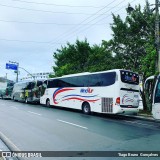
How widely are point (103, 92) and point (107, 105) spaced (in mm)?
1016

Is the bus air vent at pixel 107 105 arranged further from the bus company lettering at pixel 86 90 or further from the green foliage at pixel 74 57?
the green foliage at pixel 74 57

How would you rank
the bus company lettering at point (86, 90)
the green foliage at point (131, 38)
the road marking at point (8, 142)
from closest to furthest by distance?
the road marking at point (8, 142), the bus company lettering at point (86, 90), the green foliage at point (131, 38)

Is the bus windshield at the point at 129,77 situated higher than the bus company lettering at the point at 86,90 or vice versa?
the bus windshield at the point at 129,77

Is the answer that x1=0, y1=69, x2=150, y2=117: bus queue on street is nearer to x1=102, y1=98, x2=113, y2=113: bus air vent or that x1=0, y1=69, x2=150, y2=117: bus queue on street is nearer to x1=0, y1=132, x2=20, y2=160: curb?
x1=102, y1=98, x2=113, y2=113: bus air vent

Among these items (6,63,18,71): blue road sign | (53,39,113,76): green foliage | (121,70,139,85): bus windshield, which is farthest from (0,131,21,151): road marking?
(6,63,18,71): blue road sign

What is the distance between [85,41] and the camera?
41469mm

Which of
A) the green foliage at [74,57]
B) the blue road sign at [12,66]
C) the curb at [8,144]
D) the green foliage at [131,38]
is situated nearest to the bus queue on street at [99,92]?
the green foliage at [131,38]

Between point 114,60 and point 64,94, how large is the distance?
621cm

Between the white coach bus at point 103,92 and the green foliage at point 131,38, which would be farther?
the green foliage at point 131,38

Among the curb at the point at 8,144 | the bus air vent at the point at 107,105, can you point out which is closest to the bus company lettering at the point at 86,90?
the bus air vent at the point at 107,105

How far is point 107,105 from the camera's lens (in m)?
18.8

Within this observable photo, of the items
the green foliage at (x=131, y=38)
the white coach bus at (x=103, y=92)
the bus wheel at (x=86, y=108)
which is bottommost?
the bus wheel at (x=86, y=108)

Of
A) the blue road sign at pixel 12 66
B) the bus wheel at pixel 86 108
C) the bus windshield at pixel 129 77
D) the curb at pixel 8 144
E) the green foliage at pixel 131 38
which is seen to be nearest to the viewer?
the curb at pixel 8 144

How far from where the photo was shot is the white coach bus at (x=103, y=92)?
714 inches
